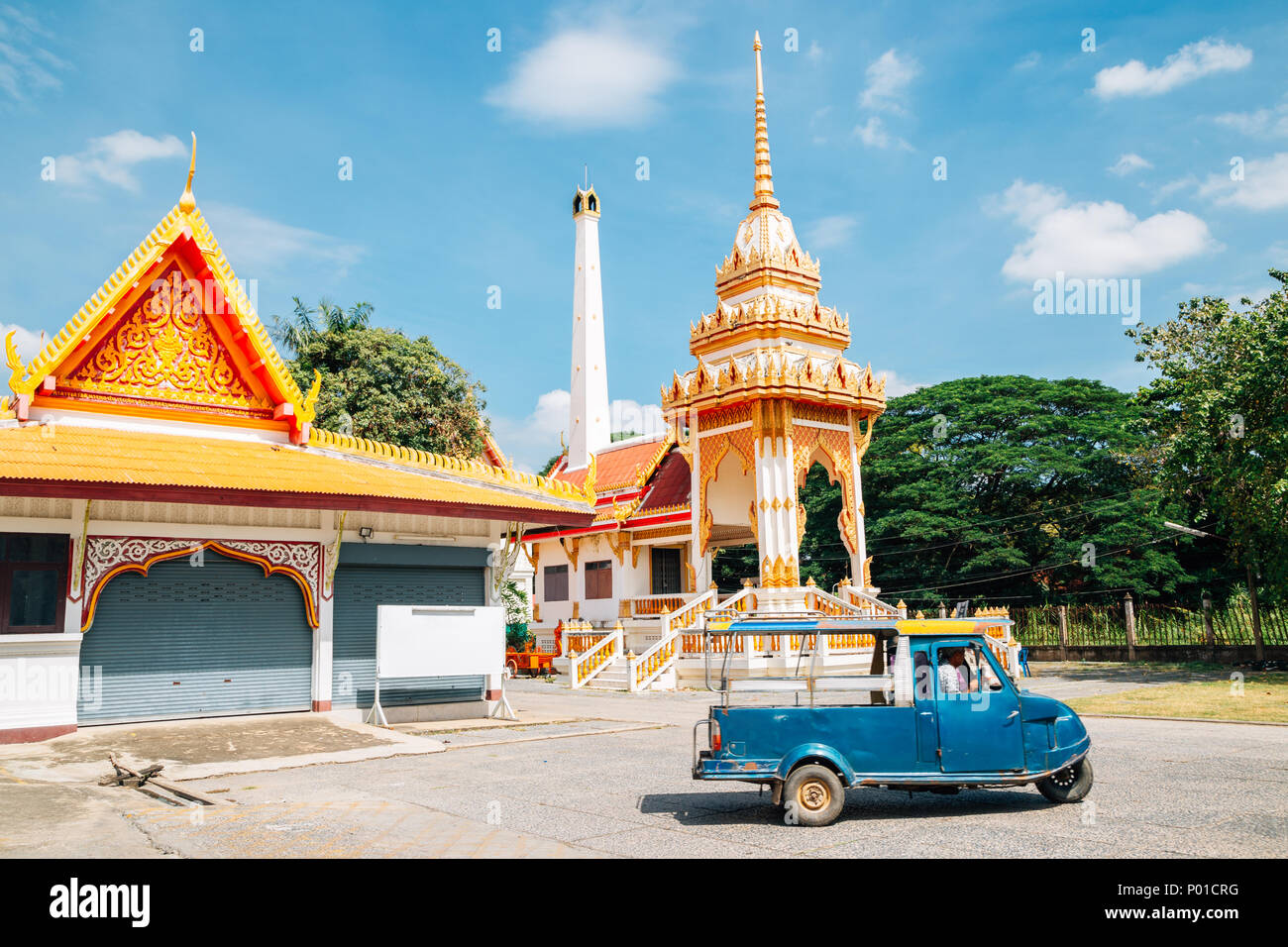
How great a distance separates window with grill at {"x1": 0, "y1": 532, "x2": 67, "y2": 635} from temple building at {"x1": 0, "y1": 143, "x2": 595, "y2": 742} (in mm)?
20

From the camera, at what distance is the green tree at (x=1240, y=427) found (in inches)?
811

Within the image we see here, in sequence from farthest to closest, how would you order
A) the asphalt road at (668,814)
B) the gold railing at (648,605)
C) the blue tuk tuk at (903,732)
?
the gold railing at (648,605) < the blue tuk tuk at (903,732) < the asphalt road at (668,814)

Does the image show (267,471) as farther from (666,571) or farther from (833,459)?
(666,571)

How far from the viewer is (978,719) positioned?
7.85 m

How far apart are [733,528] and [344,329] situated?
15123 mm

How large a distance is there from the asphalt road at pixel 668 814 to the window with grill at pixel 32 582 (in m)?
5.11

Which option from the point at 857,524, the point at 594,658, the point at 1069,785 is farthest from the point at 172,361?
the point at 857,524

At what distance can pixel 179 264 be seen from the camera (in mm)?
15672

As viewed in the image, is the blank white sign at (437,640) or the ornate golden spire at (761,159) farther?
the ornate golden spire at (761,159)

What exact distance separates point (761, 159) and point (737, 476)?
10159 millimetres

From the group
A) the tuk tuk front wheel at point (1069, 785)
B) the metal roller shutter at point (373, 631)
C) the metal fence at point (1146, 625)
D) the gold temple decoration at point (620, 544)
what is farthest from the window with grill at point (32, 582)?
the metal fence at point (1146, 625)

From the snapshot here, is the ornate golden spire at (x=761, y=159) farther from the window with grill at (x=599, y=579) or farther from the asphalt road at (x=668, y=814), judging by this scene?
the asphalt road at (x=668, y=814)

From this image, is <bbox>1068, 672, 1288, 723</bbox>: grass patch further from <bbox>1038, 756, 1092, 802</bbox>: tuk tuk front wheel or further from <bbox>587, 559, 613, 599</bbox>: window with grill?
<bbox>587, 559, 613, 599</bbox>: window with grill

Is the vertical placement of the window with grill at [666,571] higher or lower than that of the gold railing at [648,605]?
higher
